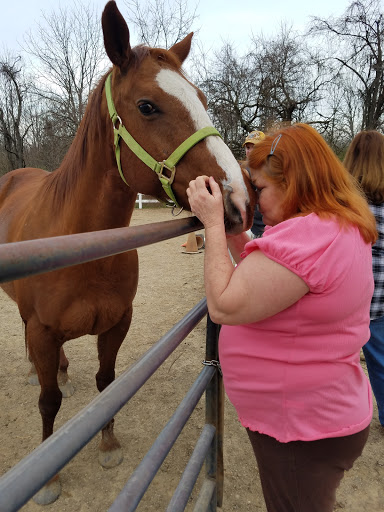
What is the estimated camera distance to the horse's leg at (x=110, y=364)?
2119mm

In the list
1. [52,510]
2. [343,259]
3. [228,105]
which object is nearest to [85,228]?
[343,259]

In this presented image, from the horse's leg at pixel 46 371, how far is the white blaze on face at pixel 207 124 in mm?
1265

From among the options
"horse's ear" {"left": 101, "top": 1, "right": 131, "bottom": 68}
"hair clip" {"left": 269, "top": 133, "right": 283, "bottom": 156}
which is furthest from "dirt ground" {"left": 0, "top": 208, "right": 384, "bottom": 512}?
"horse's ear" {"left": 101, "top": 1, "right": 131, "bottom": 68}

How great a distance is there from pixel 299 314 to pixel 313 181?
38cm

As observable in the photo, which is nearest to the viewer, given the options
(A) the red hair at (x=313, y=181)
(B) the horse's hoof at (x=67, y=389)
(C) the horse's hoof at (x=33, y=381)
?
(A) the red hair at (x=313, y=181)

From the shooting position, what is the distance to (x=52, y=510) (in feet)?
6.06

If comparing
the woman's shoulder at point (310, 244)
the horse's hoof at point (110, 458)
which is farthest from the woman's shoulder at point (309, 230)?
the horse's hoof at point (110, 458)

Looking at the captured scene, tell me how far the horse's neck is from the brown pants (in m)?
1.16

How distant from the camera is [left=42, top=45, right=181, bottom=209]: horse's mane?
4.81 ft

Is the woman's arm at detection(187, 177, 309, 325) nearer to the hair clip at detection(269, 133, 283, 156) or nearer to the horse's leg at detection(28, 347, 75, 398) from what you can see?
the hair clip at detection(269, 133, 283, 156)

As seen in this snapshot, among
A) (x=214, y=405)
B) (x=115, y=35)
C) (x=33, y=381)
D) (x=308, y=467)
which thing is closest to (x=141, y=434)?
(x=214, y=405)

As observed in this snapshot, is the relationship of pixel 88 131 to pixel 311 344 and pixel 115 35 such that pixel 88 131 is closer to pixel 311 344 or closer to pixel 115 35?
pixel 115 35

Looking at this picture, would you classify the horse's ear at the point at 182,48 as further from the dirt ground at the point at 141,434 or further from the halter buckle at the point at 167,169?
the dirt ground at the point at 141,434

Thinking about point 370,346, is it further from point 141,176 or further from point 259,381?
point 141,176
